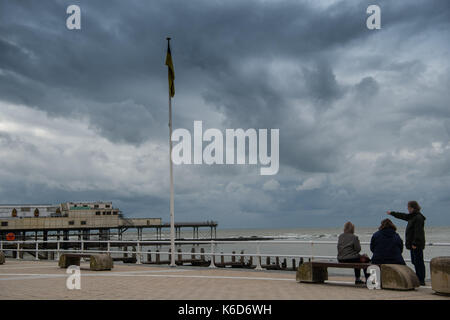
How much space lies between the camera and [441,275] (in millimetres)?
9242

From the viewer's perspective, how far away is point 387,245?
10250 millimetres

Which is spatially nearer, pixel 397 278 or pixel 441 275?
pixel 441 275

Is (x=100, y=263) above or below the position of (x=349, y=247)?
below

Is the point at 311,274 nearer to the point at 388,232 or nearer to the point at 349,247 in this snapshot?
the point at 349,247

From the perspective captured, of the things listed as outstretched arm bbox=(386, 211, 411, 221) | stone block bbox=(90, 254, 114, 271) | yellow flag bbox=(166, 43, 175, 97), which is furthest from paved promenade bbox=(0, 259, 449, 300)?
yellow flag bbox=(166, 43, 175, 97)

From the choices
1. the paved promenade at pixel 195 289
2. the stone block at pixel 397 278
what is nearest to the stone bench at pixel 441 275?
the paved promenade at pixel 195 289

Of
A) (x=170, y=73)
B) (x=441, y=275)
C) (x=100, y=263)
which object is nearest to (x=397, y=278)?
(x=441, y=275)

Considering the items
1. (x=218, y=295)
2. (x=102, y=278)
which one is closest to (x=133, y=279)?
(x=102, y=278)

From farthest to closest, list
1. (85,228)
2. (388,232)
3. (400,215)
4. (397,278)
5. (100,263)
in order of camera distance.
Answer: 1. (85,228)
2. (100,263)
3. (400,215)
4. (388,232)
5. (397,278)

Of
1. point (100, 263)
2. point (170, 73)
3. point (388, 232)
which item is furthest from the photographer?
point (170, 73)

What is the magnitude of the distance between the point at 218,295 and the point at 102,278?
525 cm

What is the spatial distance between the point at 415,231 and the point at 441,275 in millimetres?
1289

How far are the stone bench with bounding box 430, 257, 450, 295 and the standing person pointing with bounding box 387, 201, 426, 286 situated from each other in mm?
966
